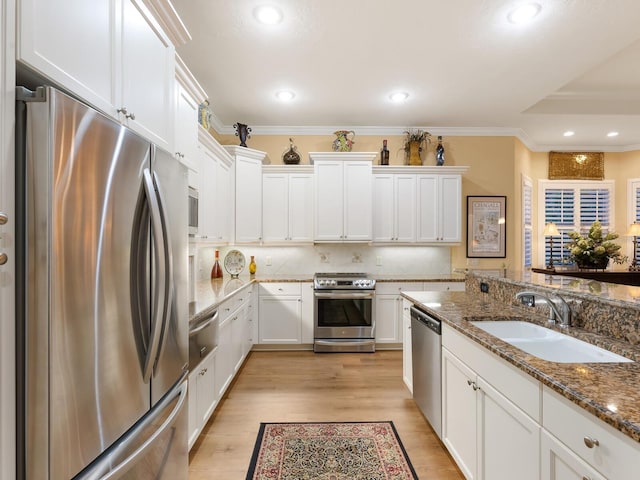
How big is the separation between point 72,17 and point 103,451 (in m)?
1.35

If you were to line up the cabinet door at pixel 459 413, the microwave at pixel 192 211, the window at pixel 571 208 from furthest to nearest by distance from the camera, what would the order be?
the window at pixel 571 208 < the microwave at pixel 192 211 < the cabinet door at pixel 459 413

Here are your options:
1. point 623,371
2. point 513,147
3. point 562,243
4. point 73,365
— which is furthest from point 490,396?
point 562,243

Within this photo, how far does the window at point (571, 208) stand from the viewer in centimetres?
579

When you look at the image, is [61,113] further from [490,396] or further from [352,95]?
[352,95]

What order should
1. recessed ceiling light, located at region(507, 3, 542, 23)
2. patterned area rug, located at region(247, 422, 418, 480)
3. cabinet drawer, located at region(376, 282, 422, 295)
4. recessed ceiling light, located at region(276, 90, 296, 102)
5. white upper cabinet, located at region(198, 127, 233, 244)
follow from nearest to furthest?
patterned area rug, located at region(247, 422, 418, 480), recessed ceiling light, located at region(507, 3, 542, 23), white upper cabinet, located at region(198, 127, 233, 244), recessed ceiling light, located at region(276, 90, 296, 102), cabinet drawer, located at region(376, 282, 422, 295)

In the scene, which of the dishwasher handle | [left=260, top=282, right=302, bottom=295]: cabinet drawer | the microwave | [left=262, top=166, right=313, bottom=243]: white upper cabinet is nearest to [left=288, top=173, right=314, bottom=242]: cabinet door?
[left=262, top=166, right=313, bottom=243]: white upper cabinet

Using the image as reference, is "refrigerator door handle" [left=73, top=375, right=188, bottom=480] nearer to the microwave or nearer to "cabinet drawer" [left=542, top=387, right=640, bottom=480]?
the microwave

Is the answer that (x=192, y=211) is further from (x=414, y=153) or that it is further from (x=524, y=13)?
(x=414, y=153)

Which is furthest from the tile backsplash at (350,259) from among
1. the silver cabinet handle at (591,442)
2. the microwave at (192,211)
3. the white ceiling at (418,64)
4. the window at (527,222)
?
the silver cabinet handle at (591,442)

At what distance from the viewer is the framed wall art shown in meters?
4.72

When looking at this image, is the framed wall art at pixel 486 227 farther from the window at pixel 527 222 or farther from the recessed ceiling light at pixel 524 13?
the recessed ceiling light at pixel 524 13

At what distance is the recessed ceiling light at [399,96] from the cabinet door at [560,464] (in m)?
3.27

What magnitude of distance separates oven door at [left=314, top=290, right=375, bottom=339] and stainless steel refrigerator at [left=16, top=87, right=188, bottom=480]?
8.89 ft

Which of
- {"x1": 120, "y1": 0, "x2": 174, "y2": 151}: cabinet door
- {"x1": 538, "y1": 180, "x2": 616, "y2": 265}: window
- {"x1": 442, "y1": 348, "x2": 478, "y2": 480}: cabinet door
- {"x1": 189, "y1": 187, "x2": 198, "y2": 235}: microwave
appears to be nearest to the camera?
{"x1": 120, "y1": 0, "x2": 174, "y2": 151}: cabinet door
